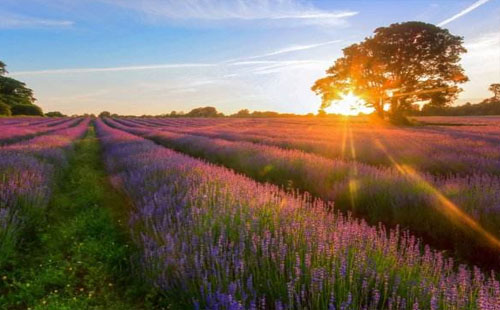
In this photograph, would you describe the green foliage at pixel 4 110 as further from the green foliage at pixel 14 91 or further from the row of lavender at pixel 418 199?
the row of lavender at pixel 418 199

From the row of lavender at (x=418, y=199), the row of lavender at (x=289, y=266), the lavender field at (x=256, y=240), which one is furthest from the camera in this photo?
the row of lavender at (x=418, y=199)

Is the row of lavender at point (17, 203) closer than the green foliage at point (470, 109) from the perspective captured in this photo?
Yes

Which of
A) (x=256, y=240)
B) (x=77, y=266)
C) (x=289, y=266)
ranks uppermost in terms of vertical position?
(x=256, y=240)

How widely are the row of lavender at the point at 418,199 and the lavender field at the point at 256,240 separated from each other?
15mm

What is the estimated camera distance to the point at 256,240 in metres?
2.17

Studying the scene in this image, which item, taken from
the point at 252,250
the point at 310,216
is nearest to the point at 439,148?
the point at 310,216

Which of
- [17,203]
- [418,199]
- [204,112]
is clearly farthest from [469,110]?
[17,203]

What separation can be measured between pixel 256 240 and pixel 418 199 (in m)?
2.79

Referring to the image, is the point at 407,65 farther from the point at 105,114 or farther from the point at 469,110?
the point at 105,114

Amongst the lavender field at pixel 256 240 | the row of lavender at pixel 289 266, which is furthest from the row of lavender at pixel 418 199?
the row of lavender at pixel 289 266

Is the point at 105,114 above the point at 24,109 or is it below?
below

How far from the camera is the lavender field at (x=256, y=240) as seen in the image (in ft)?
6.04

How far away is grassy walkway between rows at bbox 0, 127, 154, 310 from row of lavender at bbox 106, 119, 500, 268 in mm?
2984

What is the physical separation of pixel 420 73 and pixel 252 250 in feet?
96.5
